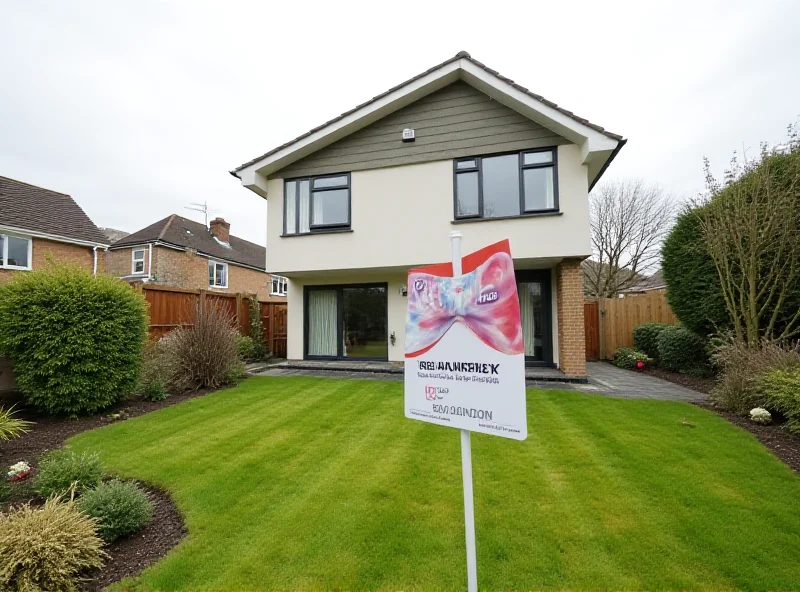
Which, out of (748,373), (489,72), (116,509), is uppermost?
(489,72)

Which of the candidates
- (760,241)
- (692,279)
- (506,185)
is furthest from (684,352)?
(506,185)

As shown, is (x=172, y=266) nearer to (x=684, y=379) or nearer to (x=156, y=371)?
(x=156, y=371)

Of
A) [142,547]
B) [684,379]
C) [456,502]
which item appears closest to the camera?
[142,547]

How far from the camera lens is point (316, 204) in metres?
10.3

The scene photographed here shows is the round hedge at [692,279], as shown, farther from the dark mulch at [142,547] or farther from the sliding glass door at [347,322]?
the dark mulch at [142,547]

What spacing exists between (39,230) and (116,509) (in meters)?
19.2

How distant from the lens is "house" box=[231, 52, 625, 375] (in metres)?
8.45

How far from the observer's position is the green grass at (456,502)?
93.6 inches

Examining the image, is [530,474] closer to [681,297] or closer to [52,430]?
[52,430]

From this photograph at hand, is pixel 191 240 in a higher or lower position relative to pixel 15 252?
higher

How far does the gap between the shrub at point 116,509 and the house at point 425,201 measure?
7.19 meters

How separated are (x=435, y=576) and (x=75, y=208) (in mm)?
24928

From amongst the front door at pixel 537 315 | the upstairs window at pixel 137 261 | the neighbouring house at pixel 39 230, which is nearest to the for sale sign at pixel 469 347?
the front door at pixel 537 315

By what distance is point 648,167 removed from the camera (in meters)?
21.7
